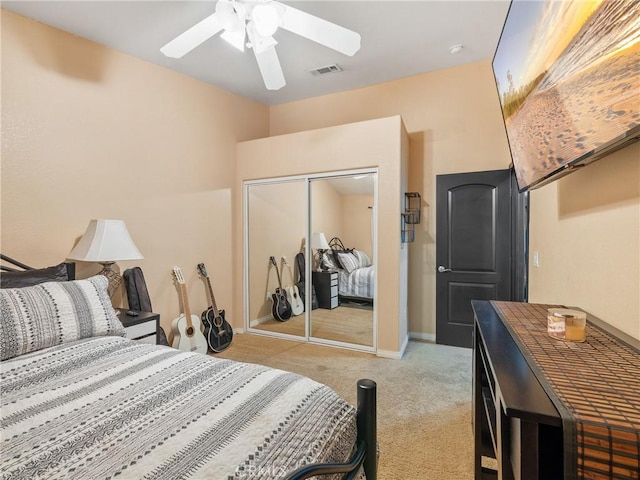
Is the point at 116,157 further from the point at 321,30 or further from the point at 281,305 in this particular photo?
the point at 281,305

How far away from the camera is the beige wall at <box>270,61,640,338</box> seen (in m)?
1.19

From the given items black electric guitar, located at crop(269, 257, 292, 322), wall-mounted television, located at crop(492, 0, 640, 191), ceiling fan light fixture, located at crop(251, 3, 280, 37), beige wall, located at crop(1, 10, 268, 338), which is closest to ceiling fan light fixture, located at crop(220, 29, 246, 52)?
ceiling fan light fixture, located at crop(251, 3, 280, 37)

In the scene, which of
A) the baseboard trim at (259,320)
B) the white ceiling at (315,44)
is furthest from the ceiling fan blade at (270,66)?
the baseboard trim at (259,320)

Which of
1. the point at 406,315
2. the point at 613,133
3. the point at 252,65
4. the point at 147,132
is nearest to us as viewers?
the point at 613,133

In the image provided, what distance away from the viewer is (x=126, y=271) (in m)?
2.98

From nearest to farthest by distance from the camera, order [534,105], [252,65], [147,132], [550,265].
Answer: [534,105] → [550,265] → [147,132] → [252,65]

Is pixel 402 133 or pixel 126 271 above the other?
pixel 402 133

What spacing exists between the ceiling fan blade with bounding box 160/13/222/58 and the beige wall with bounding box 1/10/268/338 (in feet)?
3.96

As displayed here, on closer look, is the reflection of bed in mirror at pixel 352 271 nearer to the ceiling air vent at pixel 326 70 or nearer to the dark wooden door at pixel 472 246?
the dark wooden door at pixel 472 246

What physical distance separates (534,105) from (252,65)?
9.40ft

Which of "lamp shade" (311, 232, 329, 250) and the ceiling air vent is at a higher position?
the ceiling air vent

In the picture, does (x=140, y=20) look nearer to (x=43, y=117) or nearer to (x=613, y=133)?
(x=43, y=117)

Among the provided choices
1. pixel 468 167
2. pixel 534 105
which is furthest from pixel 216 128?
pixel 534 105

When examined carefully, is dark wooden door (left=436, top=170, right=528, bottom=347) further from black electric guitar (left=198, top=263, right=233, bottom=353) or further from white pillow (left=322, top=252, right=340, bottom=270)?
black electric guitar (left=198, top=263, right=233, bottom=353)
